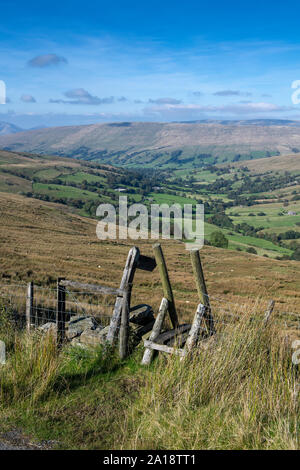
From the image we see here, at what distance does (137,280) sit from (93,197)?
101m

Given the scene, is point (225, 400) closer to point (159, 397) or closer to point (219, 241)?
point (159, 397)

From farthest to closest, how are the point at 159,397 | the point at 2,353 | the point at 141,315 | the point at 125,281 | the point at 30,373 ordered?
the point at 141,315, the point at 125,281, the point at 2,353, the point at 30,373, the point at 159,397

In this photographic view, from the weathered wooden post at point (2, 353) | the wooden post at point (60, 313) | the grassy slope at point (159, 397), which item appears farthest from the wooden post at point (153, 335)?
the weathered wooden post at point (2, 353)

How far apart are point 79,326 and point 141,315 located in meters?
1.75

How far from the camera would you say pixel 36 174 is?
160m

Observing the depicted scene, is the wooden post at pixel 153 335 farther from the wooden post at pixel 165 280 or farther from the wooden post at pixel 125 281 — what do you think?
the wooden post at pixel 125 281

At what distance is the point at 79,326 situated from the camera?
358 inches

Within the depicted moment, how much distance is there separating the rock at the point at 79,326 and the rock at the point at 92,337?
1.38 ft

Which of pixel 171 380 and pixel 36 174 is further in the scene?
pixel 36 174

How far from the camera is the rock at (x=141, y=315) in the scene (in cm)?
820

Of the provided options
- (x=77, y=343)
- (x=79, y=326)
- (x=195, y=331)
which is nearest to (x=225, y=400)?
(x=195, y=331)

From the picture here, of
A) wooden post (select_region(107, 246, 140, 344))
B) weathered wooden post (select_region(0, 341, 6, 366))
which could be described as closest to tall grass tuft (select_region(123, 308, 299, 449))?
wooden post (select_region(107, 246, 140, 344))
